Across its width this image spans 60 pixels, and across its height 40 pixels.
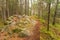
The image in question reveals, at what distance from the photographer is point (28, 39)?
1163cm

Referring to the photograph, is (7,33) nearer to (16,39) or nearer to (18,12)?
(16,39)

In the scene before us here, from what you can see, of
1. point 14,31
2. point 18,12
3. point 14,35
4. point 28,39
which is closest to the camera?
point 28,39

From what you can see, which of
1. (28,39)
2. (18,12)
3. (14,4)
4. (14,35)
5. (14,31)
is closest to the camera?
(28,39)

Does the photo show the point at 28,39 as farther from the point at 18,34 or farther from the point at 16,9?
the point at 16,9

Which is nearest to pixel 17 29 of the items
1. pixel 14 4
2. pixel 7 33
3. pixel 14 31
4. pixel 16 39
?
pixel 14 31

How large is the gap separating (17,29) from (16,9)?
58.3ft

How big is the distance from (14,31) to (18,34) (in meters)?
1.04

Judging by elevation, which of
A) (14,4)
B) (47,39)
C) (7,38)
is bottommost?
(47,39)

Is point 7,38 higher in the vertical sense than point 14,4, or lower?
lower

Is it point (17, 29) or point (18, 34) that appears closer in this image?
point (18, 34)

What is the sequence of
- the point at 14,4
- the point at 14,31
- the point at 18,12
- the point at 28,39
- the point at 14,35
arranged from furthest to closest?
the point at 18,12
the point at 14,4
the point at 14,31
the point at 14,35
the point at 28,39

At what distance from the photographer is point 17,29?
45.8 feet

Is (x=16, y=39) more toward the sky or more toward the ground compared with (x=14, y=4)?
more toward the ground

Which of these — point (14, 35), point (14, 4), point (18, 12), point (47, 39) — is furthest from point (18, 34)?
point (18, 12)
